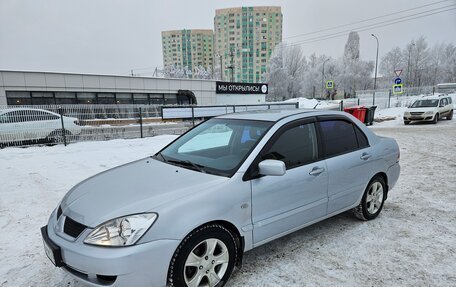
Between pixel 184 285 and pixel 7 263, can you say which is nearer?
pixel 184 285

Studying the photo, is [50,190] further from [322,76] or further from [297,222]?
[322,76]

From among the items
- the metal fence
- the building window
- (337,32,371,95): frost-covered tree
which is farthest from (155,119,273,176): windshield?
(337,32,371,95): frost-covered tree

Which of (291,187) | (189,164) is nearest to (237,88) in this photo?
(189,164)

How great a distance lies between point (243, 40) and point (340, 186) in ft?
359

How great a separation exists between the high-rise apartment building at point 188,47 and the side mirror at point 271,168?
108468mm

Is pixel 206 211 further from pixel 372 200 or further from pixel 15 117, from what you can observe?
pixel 15 117

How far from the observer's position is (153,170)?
3086 mm

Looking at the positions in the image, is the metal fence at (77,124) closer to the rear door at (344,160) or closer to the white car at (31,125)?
the white car at (31,125)

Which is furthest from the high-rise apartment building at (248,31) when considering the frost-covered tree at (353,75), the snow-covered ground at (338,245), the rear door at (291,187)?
the rear door at (291,187)

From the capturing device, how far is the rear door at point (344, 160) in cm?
347

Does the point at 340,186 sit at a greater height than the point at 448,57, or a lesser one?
lesser

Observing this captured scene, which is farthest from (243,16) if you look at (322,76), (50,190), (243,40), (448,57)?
(50,190)

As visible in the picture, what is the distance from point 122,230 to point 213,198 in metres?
0.75

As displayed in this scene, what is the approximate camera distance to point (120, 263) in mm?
2074
